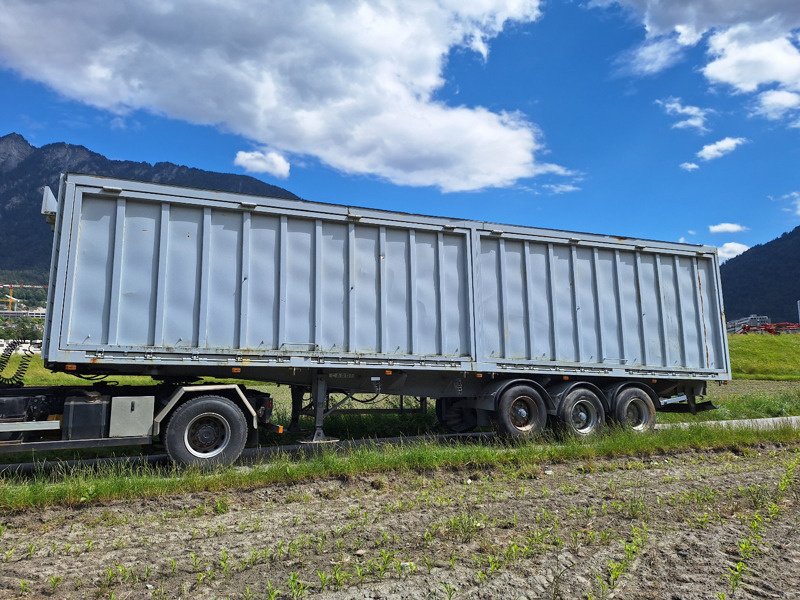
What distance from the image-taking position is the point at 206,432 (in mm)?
7434

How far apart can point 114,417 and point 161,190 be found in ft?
10.1

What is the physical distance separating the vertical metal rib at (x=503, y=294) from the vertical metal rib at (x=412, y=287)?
161cm

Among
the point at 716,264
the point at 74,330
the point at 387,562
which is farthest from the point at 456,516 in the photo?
the point at 716,264

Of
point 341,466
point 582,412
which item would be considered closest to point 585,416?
point 582,412

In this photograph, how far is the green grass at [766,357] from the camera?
31.0 m

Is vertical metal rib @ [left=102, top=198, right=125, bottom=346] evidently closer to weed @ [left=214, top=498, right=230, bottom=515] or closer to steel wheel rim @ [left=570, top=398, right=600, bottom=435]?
weed @ [left=214, top=498, right=230, bottom=515]

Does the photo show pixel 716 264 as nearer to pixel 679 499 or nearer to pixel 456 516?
pixel 679 499

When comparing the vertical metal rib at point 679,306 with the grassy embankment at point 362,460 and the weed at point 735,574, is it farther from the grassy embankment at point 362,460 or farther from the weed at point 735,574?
the weed at point 735,574

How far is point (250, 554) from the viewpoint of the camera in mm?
4035

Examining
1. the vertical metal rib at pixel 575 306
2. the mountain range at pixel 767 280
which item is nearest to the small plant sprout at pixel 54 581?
the vertical metal rib at pixel 575 306

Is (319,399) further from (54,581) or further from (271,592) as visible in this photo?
(271,592)

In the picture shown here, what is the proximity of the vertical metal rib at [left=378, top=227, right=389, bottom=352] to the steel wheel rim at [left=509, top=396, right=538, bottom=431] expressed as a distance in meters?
2.58

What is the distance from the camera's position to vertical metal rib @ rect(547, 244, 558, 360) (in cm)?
984

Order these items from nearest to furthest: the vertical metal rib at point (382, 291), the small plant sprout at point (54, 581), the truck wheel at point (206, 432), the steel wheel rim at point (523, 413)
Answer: the small plant sprout at point (54, 581)
the truck wheel at point (206, 432)
the vertical metal rib at point (382, 291)
the steel wheel rim at point (523, 413)
